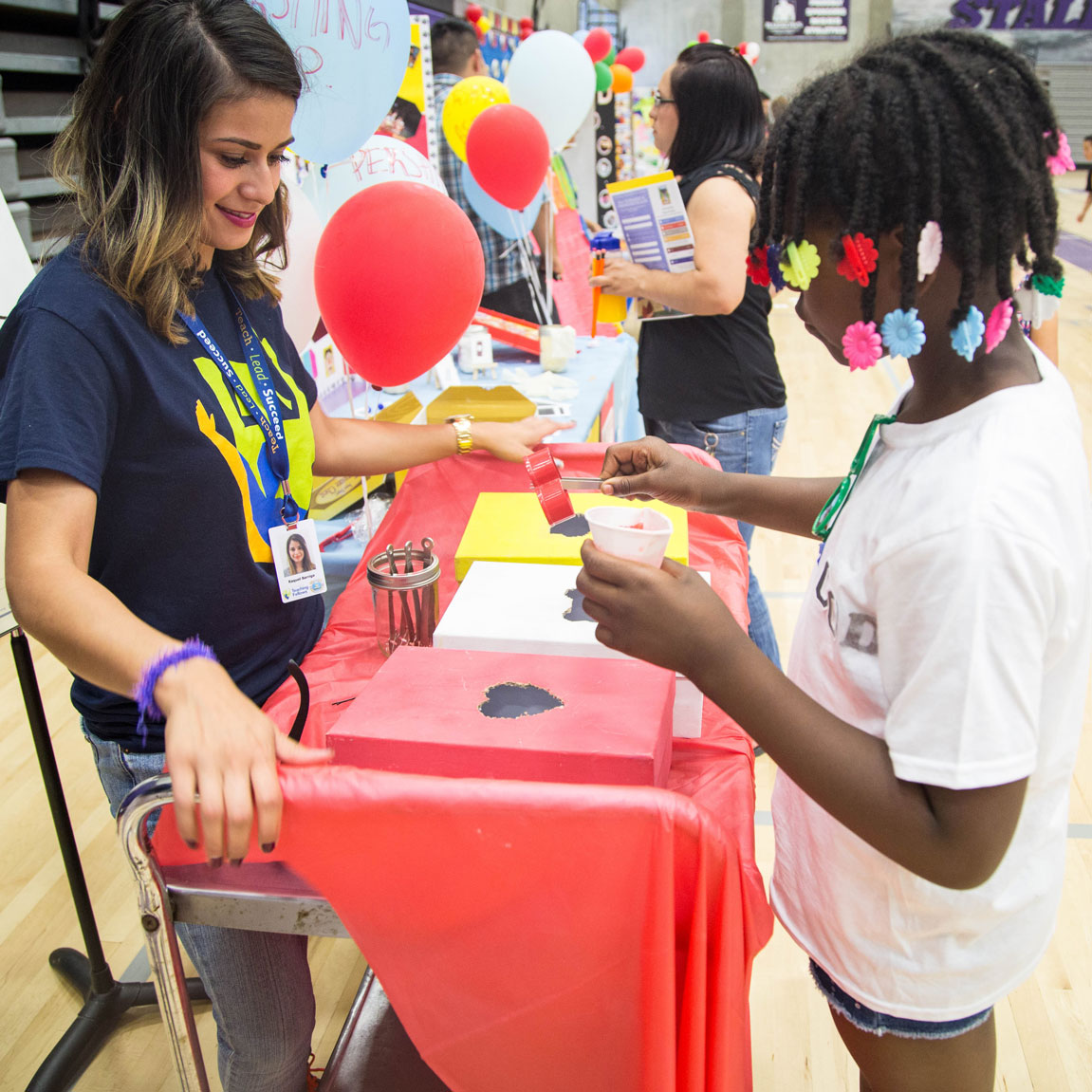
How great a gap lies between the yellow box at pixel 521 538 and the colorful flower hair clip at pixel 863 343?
58 centimetres

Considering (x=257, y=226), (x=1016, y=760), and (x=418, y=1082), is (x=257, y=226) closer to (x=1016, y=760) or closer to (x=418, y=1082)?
(x=1016, y=760)

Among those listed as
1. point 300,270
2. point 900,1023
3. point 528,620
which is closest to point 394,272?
point 300,270

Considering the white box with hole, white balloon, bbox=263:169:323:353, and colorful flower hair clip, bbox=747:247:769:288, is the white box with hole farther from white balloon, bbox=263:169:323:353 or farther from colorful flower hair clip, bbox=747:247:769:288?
white balloon, bbox=263:169:323:353

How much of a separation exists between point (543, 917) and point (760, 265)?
667mm

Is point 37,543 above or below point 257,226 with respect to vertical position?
below

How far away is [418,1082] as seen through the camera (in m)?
1.43

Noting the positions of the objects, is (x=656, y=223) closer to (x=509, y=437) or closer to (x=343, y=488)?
(x=509, y=437)

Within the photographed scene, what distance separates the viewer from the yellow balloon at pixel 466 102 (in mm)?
3291

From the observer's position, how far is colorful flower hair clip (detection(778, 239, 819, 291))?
2.61 ft

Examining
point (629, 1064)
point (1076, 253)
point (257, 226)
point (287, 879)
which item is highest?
point (257, 226)

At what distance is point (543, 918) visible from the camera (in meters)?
0.82

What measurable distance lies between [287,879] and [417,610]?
1.59 ft

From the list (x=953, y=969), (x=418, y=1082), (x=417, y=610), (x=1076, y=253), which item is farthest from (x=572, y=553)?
(x=1076, y=253)

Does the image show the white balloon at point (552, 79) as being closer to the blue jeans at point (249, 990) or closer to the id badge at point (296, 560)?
the id badge at point (296, 560)
